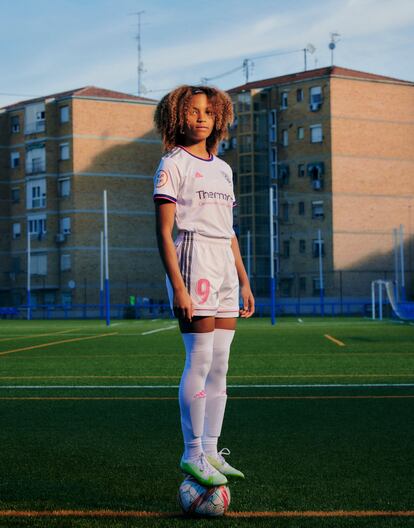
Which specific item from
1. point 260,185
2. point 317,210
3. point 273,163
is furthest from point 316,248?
point 273,163

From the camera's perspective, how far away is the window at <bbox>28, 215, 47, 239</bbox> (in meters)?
72.2

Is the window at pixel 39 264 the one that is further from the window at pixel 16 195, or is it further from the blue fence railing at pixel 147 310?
the window at pixel 16 195

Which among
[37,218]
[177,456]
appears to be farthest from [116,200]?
[177,456]

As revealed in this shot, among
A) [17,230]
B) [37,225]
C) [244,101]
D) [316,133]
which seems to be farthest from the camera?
[244,101]

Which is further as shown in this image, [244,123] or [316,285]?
[244,123]

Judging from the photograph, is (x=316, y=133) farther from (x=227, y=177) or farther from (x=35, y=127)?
(x=227, y=177)

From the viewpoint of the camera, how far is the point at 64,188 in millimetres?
71875

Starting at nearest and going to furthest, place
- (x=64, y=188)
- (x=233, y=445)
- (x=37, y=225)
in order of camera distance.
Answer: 1. (x=233, y=445)
2. (x=64, y=188)
3. (x=37, y=225)

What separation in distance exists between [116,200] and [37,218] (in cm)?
586

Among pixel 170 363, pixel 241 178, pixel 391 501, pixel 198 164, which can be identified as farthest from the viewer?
pixel 241 178

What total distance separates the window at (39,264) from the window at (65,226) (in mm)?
2195

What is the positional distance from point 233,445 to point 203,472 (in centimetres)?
169

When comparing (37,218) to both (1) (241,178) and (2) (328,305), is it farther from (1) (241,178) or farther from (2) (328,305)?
(2) (328,305)

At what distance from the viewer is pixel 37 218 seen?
7306cm
